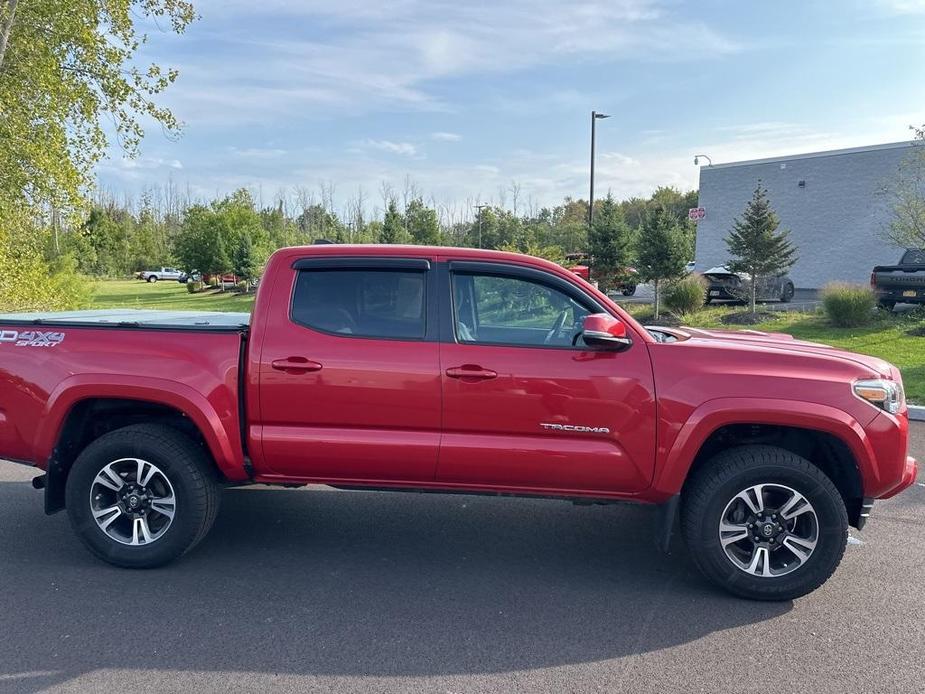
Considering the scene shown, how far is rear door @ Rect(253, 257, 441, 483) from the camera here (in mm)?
3898

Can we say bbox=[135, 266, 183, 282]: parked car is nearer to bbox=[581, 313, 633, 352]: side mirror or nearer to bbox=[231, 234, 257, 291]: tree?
bbox=[231, 234, 257, 291]: tree

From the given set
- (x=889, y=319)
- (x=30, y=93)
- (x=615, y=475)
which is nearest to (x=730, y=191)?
(x=889, y=319)

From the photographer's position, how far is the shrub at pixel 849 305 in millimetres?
15078

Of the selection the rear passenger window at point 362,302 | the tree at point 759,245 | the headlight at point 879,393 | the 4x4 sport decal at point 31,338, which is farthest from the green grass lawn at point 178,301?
the headlight at point 879,393

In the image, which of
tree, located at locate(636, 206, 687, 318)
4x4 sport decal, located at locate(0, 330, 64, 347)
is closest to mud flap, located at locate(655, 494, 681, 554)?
4x4 sport decal, located at locate(0, 330, 64, 347)

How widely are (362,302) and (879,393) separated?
9.72 ft

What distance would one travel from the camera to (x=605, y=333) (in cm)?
366

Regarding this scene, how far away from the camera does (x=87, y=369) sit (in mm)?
4043

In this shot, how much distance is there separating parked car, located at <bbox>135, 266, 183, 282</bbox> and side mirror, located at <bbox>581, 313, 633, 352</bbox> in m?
65.7

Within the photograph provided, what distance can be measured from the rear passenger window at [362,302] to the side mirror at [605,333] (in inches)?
37.5

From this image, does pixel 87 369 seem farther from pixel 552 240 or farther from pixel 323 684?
pixel 552 240

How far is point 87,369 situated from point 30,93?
13.1m

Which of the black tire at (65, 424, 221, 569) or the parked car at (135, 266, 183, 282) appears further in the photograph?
the parked car at (135, 266, 183, 282)

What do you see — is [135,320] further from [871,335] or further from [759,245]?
[759,245]
